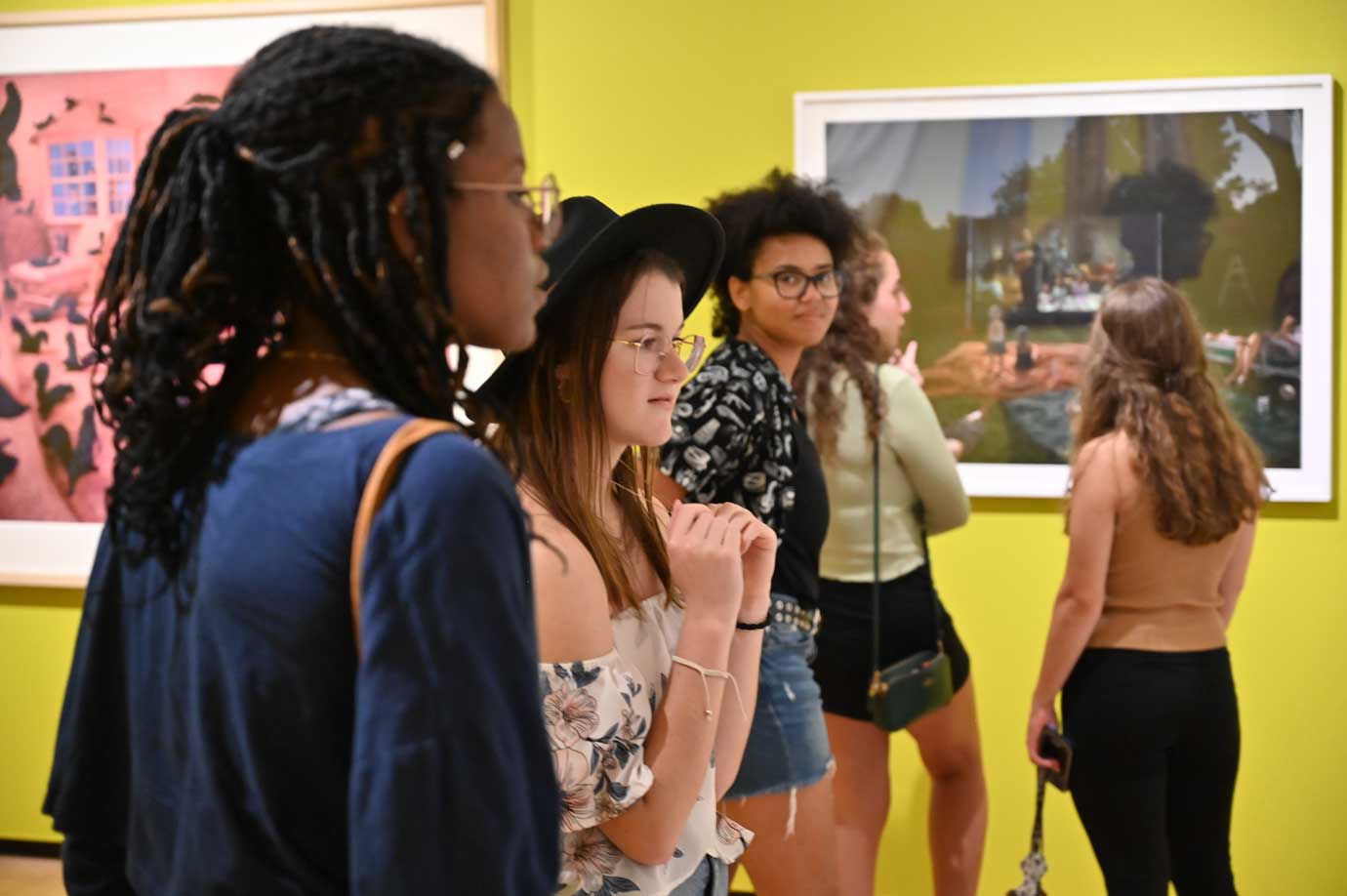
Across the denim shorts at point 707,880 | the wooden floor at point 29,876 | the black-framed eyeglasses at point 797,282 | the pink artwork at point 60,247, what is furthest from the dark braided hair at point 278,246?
the wooden floor at point 29,876

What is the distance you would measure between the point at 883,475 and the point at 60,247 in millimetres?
2632

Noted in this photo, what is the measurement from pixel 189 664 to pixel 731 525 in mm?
820

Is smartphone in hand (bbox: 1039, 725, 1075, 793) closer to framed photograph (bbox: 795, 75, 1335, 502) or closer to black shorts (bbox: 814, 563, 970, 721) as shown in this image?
black shorts (bbox: 814, 563, 970, 721)

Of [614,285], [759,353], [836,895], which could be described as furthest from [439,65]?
[836,895]

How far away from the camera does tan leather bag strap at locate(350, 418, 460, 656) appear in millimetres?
784

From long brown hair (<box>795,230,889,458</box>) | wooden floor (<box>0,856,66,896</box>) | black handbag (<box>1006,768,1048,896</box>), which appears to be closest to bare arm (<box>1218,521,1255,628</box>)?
black handbag (<box>1006,768,1048,896</box>)

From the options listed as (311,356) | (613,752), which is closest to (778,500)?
(613,752)

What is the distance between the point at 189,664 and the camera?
2.79 feet

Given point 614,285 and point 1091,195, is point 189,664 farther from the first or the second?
point 1091,195

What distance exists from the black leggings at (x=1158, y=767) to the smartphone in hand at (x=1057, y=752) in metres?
0.02

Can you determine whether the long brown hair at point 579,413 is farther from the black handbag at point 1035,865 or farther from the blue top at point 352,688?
the black handbag at point 1035,865

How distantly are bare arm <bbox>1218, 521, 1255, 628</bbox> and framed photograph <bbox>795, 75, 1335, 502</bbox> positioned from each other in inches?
27.1

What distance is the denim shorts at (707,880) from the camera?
163 cm

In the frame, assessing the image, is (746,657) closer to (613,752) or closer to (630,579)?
(630,579)
